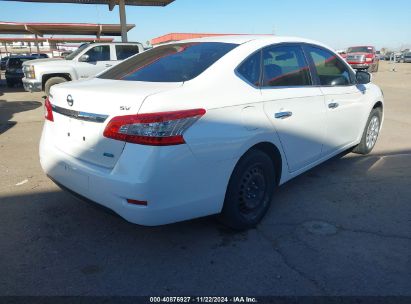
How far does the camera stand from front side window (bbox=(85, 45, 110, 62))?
12271 millimetres

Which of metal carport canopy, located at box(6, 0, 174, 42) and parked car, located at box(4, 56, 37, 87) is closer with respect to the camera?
parked car, located at box(4, 56, 37, 87)

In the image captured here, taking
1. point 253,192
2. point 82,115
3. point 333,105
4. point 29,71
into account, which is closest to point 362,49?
point 29,71

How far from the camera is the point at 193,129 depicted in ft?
8.80

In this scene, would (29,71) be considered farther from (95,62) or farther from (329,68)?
(329,68)

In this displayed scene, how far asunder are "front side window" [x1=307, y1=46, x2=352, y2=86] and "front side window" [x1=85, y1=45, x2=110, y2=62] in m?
9.37

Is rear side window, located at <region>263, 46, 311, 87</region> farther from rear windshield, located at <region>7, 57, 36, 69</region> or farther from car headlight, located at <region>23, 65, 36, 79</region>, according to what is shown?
rear windshield, located at <region>7, 57, 36, 69</region>

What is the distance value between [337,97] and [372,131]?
1.76 meters

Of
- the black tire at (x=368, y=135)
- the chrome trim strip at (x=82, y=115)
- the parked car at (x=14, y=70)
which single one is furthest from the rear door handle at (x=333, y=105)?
the parked car at (x=14, y=70)

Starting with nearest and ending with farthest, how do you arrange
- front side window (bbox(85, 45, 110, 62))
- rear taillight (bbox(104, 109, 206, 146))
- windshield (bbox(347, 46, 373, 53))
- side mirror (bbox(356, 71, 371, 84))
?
rear taillight (bbox(104, 109, 206, 146)), side mirror (bbox(356, 71, 371, 84)), front side window (bbox(85, 45, 110, 62)), windshield (bbox(347, 46, 373, 53))

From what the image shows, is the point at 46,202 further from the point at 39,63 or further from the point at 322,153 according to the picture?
the point at 39,63

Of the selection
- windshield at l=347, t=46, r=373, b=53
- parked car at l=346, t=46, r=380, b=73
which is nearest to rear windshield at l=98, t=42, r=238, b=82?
parked car at l=346, t=46, r=380, b=73

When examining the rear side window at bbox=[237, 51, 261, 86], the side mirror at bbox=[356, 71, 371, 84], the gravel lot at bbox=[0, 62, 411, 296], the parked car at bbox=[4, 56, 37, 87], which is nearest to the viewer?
the gravel lot at bbox=[0, 62, 411, 296]

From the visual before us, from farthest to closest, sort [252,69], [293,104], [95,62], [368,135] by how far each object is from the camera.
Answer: [95,62], [368,135], [293,104], [252,69]

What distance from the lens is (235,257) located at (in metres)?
3.05
